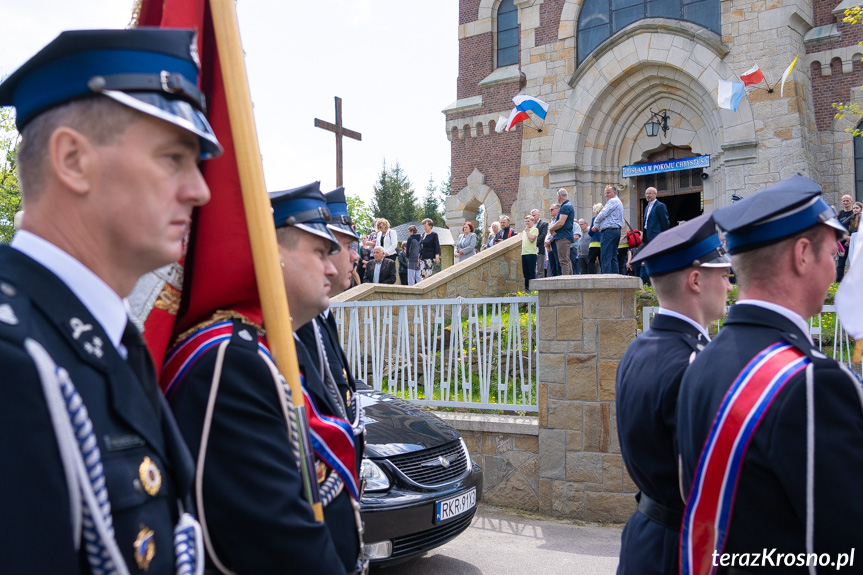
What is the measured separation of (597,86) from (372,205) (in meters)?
42.3

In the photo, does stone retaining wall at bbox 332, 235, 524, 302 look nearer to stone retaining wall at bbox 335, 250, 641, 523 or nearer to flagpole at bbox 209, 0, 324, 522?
stone retaining wall at bbox 335, 250, 641, 523

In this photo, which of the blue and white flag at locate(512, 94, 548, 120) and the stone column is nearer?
the stone column

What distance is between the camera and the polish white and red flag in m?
17.2

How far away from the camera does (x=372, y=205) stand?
202ft

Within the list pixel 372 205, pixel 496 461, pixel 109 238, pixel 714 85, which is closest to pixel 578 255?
pixel 714 85

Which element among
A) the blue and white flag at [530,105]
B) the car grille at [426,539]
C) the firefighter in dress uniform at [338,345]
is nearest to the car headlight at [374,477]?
the car grille at [426,539]

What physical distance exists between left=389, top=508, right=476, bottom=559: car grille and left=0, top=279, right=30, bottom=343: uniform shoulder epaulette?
13.7 feet

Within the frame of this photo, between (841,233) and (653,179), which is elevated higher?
(653,179)

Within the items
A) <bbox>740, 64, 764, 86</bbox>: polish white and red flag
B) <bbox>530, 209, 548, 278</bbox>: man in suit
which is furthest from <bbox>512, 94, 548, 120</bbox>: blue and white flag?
<bbox>530, 209, 548, 278</bbox>: man in suit

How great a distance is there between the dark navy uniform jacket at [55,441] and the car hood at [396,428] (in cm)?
392

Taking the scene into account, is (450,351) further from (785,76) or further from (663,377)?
(785,76)

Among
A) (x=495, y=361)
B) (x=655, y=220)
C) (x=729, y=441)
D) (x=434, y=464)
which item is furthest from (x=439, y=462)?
(x=655, y=220)

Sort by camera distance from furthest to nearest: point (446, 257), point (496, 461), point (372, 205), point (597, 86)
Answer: point (372, 205), point (446, 257), point (597, 86), point (496, 461)

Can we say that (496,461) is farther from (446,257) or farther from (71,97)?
(446,257)
